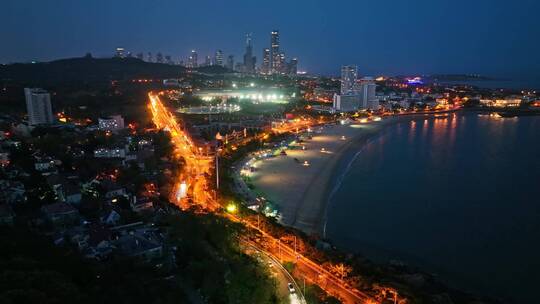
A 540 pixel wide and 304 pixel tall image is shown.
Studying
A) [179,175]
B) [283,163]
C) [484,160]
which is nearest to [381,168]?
[283,163]

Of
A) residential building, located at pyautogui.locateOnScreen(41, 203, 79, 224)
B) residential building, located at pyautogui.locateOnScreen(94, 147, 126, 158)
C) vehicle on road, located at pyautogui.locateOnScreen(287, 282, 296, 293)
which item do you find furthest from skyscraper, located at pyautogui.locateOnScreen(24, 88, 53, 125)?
vehicle on road, located at pyautogui.locateOnScreen(287, 282, 296, 293)

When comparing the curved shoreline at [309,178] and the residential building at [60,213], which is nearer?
the residential building at [60,213]

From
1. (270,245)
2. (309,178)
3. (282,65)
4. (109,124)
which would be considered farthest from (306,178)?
(282,65)

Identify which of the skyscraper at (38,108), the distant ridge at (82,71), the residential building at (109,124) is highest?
the distant ridge at (82,71)

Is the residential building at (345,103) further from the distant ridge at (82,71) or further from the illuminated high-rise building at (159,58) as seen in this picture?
the illuminated high-rise building at (159,58)

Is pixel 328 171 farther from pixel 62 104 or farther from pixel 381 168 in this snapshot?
pixel 62 104

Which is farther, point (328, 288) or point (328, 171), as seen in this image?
point (328, 171)

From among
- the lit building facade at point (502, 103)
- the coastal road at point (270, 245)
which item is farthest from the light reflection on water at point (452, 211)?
the lit building facade at point (502, 103)
